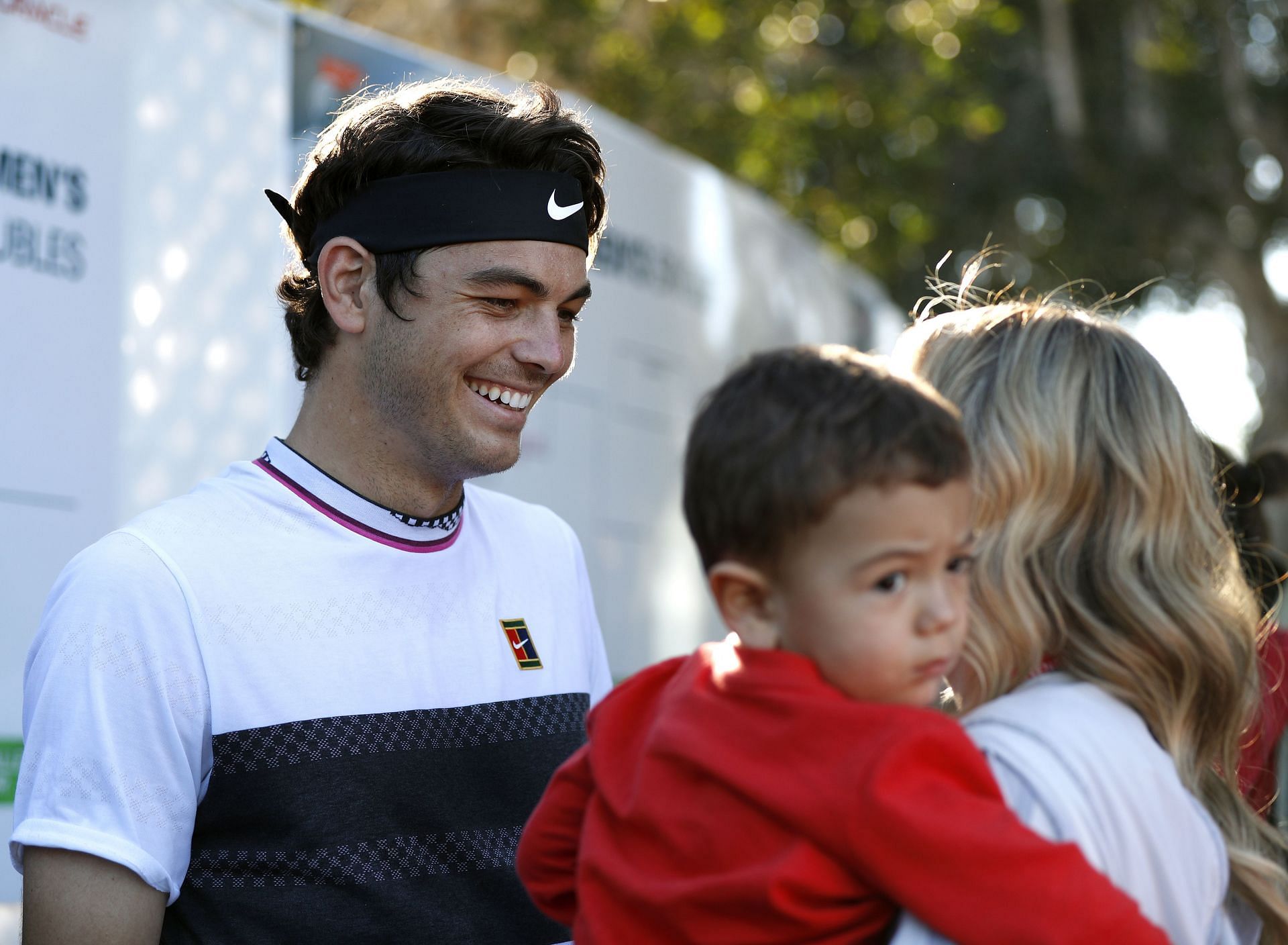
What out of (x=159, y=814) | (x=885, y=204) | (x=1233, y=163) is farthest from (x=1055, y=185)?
(x=159, y=814)

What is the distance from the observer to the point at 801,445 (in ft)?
5.74

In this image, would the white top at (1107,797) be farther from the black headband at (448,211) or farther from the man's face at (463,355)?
the black headband at (448,211)

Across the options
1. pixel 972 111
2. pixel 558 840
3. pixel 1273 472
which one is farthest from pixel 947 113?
pixel 558 840

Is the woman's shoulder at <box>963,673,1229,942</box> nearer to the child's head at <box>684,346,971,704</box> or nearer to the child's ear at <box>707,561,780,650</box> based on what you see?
the child's head at <box>684,346,971,704</box>

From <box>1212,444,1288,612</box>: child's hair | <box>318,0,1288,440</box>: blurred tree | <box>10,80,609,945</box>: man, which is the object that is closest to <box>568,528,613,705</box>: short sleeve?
<box>10,80,609,945</box>: man

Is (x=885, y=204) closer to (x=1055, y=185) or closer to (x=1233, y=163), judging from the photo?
(x=1055, y=185)

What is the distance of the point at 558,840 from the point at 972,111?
1270 centimetres

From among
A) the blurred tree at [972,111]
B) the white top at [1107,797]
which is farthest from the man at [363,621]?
the blurred tree at [972,111]

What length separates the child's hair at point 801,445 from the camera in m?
1.74

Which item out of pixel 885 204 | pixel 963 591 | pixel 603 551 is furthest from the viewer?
pixel 885 204

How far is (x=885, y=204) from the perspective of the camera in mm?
14422

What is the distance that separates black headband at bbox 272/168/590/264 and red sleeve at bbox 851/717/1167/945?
1534 mm

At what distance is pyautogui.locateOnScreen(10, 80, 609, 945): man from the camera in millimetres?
2359

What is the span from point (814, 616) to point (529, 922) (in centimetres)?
118
